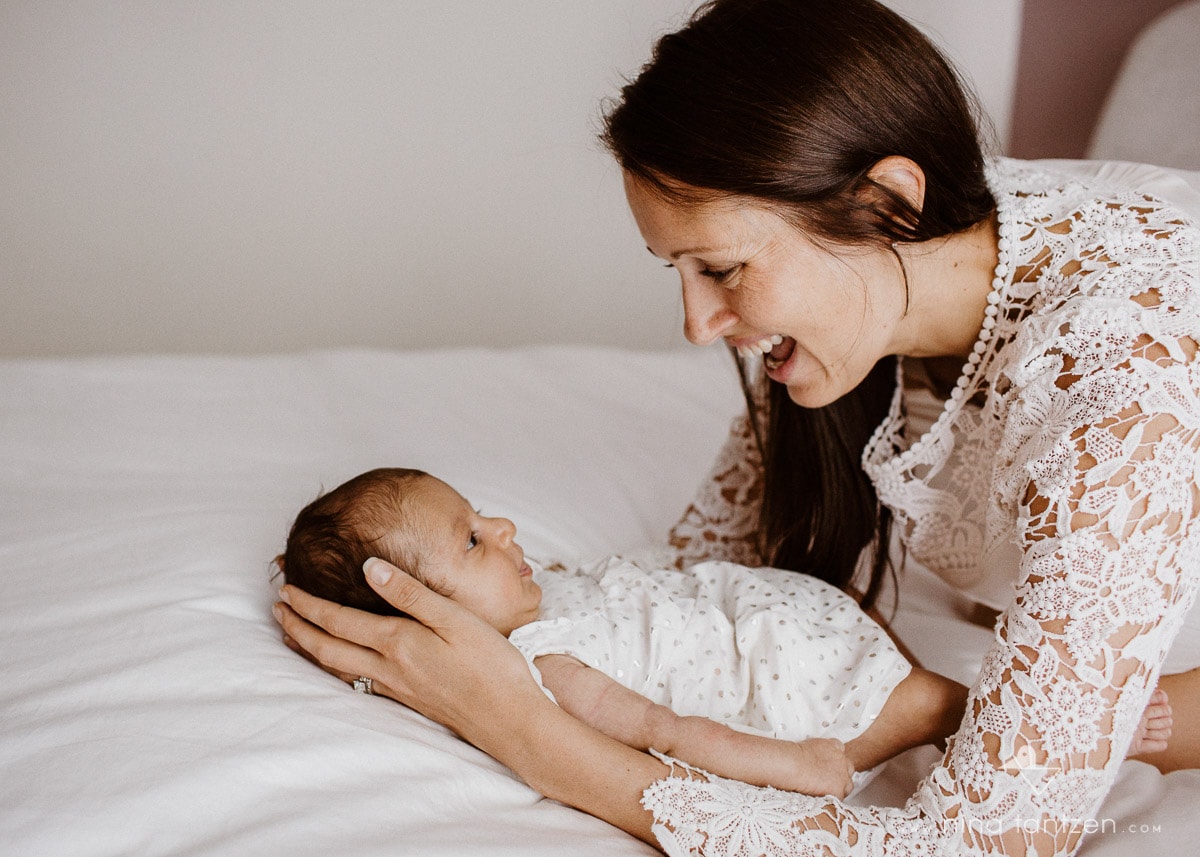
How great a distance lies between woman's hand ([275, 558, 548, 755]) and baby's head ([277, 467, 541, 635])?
60 millimetres

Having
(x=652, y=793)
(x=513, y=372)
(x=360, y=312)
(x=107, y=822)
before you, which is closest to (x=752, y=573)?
(x=652, y=793)

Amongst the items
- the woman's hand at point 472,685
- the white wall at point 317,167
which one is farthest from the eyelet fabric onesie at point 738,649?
the white wall at point 317,167

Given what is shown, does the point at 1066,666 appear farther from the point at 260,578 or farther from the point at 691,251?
the point at 260,578

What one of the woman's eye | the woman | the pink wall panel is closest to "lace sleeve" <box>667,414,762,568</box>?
the woman

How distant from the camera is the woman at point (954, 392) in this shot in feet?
3.15

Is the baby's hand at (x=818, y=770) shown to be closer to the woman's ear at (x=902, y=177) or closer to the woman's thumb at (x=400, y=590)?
the woman's thumb at (x=400, y=590)

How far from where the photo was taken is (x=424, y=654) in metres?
1.07

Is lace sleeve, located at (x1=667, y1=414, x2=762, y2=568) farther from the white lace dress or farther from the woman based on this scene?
the white lace dress

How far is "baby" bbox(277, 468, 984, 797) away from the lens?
110cm

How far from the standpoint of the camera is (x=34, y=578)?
4.00 feet

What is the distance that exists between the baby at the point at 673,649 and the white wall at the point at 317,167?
1.56m

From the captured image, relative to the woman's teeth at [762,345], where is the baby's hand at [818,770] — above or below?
below

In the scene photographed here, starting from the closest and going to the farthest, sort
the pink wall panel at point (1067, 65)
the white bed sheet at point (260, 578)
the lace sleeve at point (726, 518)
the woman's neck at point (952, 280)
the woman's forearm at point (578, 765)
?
the white bed sheet at point (260, 578), the woman's forearm at point (578, 765), the woman's neck at point (952, 280), the lace sleeve at point (726, 518), the pink wall panel at point (1067, 65)

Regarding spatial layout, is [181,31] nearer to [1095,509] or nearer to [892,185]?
[892,185]
